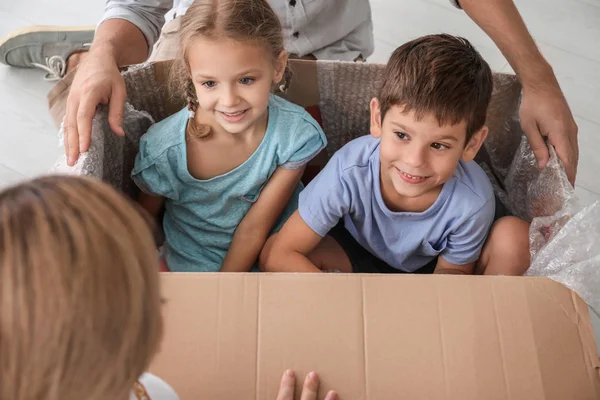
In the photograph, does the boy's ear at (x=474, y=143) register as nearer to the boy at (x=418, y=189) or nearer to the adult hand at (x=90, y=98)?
the boy at (x=418, y=189)

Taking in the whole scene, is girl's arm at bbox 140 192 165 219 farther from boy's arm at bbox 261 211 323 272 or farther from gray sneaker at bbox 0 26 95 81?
gray sneaker at bbox 0 26 95 81

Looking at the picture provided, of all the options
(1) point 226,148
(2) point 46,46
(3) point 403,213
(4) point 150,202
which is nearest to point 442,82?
→ (3) point 403,213

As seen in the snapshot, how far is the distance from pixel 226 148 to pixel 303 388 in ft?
1.31

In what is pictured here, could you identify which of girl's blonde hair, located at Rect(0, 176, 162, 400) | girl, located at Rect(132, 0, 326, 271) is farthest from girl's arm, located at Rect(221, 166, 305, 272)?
girl's blonde hair, located at Rect(0, 176, 162, 400)

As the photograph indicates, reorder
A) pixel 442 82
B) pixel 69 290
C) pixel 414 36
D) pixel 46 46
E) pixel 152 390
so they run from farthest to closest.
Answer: pixel 414 36
pixel 46 46
pixel 442 82
pixel 152 390
pixel 69 290

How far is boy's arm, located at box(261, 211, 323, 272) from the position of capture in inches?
30.3

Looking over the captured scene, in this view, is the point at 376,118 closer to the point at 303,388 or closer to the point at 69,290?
the point at 303,388

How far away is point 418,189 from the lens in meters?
0.71

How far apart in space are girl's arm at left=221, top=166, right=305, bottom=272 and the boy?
21mm

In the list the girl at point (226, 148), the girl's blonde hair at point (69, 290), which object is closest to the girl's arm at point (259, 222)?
the girl at point (226, 148)

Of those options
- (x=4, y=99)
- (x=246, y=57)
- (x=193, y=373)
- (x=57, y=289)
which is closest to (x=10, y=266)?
(x=57, y=289)

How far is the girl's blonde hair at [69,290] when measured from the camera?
11.6 inches

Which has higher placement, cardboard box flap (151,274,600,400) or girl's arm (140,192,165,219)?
cardboard box flap (151,274,600,400)

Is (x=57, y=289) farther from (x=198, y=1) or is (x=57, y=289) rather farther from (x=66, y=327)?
(x=198, y=1)
